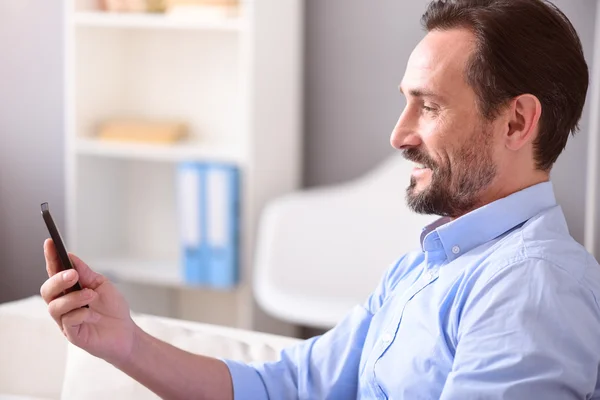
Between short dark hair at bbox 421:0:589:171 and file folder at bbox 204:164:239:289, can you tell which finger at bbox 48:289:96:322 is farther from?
file folder at bbox 204:164:239:289

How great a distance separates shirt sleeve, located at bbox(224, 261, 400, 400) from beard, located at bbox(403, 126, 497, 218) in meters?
0.17

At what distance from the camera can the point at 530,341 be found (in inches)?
40.4

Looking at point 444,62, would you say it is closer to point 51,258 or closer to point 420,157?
point 420,157

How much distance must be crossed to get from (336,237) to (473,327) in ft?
6.49

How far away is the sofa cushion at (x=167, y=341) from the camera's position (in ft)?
4.66

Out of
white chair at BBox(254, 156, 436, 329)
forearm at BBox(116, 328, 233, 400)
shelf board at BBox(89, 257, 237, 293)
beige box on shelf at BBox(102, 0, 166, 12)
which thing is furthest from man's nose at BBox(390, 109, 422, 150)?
beige box on shelf at BBox(102, 0, 166, 12)

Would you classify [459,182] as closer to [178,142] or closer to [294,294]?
[294,294]

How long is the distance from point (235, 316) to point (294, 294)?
1.85 feet

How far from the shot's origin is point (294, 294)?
2.95 m

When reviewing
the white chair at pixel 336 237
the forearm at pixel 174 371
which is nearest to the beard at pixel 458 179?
the forearm at pixel 174 371

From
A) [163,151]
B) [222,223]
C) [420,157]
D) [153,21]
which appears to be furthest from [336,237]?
[420,157]

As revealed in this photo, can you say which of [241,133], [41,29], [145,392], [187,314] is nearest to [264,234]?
[241,133]

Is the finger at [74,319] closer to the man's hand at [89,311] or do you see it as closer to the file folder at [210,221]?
the man's hand at [89,311]

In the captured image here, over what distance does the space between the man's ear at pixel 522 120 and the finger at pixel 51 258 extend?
589mm
